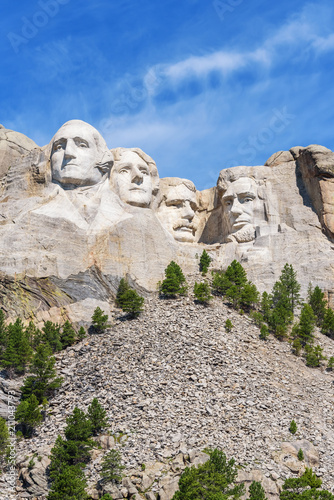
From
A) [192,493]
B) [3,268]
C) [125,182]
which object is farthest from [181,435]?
[125,182]

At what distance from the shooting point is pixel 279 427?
36188mm

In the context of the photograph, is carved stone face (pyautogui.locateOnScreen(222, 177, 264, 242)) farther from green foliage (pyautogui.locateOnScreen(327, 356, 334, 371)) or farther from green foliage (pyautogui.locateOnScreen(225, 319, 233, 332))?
green foliage (pyautogui.locateOnScreen(327, 356, 334, 371))

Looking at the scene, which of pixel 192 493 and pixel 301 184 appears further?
pixel 301 184

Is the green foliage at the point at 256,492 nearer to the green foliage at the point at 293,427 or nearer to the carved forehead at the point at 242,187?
the green foliage at the point at 293,427

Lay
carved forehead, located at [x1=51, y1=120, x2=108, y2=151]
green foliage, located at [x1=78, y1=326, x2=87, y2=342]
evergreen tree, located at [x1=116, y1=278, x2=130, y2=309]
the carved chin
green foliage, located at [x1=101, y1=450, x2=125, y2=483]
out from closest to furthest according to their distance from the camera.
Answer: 1. green foliage, located at [x1=101, y1=450, x2=125, y2=483]
2. green foliage, located at [x1=78, y1=326, x2=87, y2=342]
3. evergreen tree, located at [x1=116, y1=278, x2=130, y2=309]
4. carved forehead, located at [x1=51, y1=120, x2=108, y2=151]
5. the carved chin

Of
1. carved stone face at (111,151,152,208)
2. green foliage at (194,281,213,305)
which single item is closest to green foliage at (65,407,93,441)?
green foliage at (194,281,213,305)

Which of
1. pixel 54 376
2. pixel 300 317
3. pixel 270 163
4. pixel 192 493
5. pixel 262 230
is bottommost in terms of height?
pixel 192 493

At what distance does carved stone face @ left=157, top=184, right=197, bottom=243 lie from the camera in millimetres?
51781

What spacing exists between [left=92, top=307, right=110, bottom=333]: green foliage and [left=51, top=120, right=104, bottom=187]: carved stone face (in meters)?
8.08

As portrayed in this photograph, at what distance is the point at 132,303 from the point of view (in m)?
43.2

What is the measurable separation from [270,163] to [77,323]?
662 inches

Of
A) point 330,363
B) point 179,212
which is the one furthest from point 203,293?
point 179,212

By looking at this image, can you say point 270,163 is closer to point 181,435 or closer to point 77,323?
point 77,323

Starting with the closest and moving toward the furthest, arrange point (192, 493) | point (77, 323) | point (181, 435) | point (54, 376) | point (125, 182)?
1. point (192, 493)
2. point (181, 435)
3. point (54, 376)
4. point (77, 323)
5. point (125, 182)
